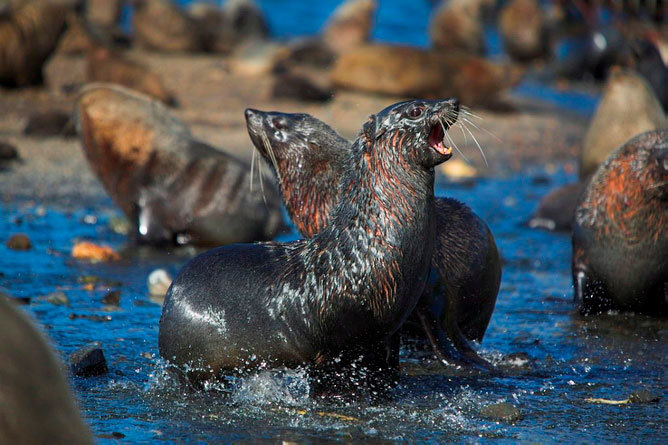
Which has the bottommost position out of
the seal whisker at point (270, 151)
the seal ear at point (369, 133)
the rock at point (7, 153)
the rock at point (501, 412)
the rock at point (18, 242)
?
the rock at point (18, 242)

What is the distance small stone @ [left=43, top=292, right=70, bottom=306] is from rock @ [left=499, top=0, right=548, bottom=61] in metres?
19.6

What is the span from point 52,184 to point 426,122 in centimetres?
610

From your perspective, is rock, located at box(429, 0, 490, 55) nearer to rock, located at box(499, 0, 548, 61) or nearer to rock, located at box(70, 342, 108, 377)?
rock, located at box(499, 0, 548, 61)

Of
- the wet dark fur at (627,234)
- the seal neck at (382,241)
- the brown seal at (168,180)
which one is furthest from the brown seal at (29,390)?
the brown seal at (168,180)

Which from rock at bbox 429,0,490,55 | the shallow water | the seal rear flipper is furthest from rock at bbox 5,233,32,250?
rock at bbox 429,0,490,55

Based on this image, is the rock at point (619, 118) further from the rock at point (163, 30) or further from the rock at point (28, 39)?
the rock at point (163, 30)

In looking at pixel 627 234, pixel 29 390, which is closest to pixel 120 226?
pixel 627 234

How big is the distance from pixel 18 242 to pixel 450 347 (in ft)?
12.4

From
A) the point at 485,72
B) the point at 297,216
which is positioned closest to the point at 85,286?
the point at 297,216

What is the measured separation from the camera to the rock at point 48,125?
11547 mm

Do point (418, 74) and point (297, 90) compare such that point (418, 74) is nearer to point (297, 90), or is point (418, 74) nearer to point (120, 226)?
point (297, 90)

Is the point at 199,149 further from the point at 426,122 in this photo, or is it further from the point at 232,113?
the point at 232,113

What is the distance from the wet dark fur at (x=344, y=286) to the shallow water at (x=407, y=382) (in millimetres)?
162

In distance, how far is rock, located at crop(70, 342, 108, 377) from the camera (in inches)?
188
